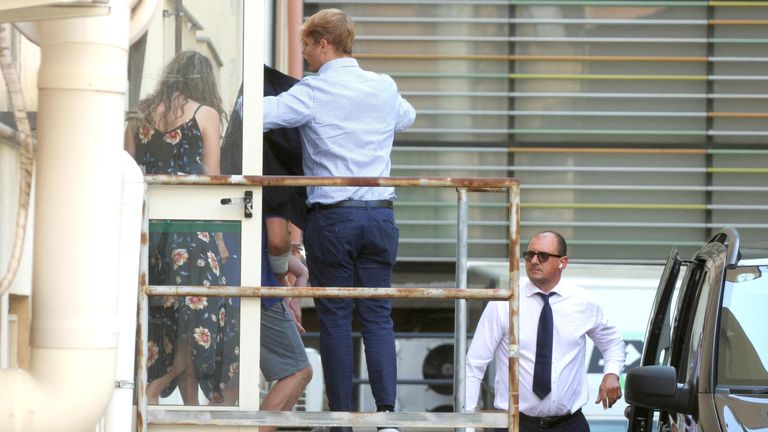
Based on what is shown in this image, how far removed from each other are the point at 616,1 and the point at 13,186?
33.4ft

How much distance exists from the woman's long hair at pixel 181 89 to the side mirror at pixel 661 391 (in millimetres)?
2103

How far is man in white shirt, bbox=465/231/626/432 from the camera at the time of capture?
723 cm

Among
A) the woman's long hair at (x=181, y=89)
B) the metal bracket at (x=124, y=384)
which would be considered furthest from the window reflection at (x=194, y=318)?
the metal bracket at (x=124, y=384)

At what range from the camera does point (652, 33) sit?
14.2m

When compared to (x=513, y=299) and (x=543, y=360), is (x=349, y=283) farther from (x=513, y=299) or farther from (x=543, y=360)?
(x=543, y=360)

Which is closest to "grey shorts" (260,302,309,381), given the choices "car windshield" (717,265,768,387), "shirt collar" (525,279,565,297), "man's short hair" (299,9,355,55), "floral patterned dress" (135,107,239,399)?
"floral patterned dress" (135,107,239,399)

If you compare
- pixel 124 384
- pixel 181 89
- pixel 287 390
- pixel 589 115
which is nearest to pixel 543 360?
pixel 287 390

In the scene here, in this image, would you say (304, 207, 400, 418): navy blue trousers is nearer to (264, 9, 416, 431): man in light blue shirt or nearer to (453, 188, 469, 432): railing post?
(264, 9, 416, 431): man in light blue shirt

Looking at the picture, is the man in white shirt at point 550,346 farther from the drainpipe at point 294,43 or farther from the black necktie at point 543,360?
the drainpipe at point 294,43

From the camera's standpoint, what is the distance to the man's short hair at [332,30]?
21.7ft

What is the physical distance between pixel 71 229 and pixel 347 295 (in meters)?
2.14

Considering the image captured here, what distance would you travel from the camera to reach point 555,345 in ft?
24.8

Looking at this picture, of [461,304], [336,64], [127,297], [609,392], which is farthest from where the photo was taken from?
[609,392]

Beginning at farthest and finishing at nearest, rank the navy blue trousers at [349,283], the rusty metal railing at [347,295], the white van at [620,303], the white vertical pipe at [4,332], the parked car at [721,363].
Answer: the white van at [620,303] → the navy blue trousers at [349,283] → the rusty metal railing at [347,295] → the parked car at [721,363] → the white vertical pipe at [4,332]
